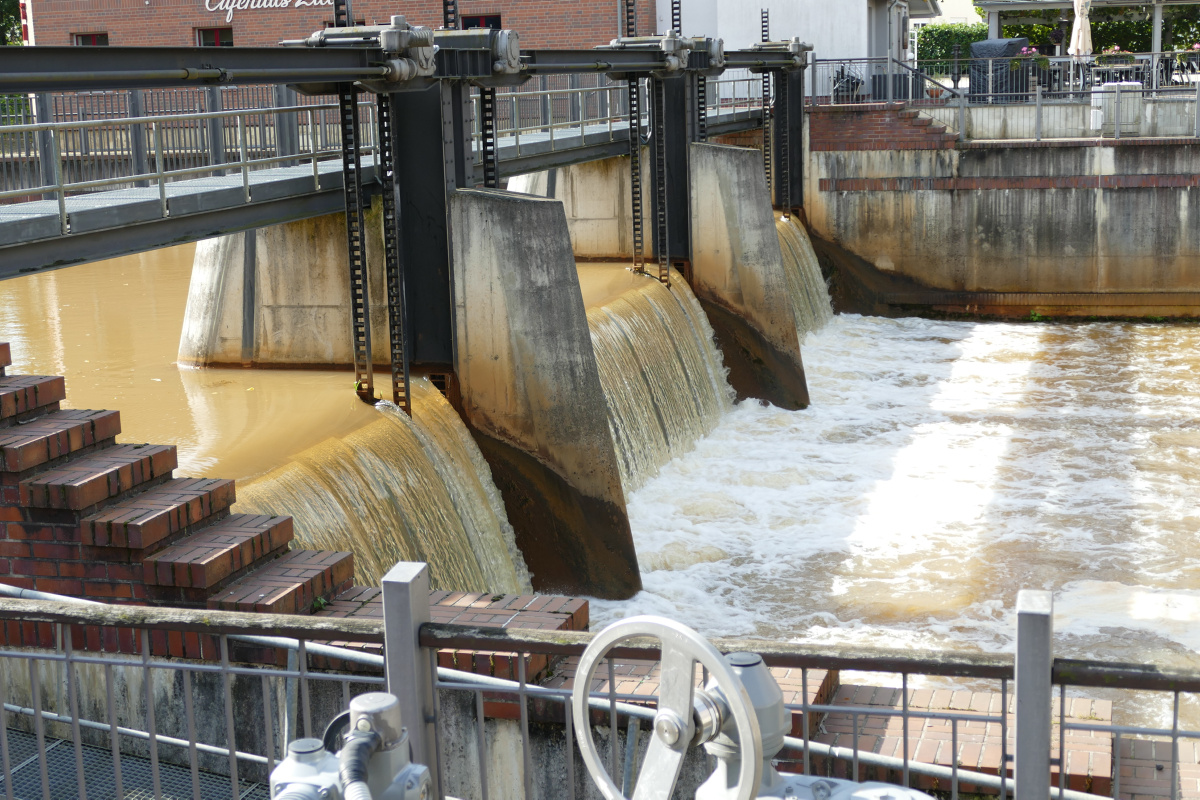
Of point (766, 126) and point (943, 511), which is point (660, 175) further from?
point (766, 126)

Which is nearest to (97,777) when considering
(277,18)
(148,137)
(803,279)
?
(148,137)

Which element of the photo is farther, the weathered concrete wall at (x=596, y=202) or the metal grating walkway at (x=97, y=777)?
the weathered concrete wall at (x=596, y=202)

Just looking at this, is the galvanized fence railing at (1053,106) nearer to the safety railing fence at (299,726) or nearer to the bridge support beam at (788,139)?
the bridge support beam at (788,139)

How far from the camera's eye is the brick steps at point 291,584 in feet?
21.1

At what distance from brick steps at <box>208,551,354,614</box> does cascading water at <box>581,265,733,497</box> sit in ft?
21.9

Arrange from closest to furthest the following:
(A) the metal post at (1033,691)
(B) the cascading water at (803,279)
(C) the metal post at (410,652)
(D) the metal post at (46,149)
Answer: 1. (A) the metal post at (1033,691)
2. (C) the metal post at (410,652)
3. (D) the metal post at (46,149)
4. (B) the cascading water at (803,279)

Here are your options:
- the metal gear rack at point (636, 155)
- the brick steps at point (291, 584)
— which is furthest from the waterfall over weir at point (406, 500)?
the metal gear rack at point (636, 155)

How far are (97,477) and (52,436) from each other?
343 millimetres

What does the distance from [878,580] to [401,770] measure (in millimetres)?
9312

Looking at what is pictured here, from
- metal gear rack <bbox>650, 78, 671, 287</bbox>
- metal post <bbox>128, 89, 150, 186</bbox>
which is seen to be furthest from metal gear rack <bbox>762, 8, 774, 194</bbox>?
metal post <bbox>128, 89, 150, 186</bbox>

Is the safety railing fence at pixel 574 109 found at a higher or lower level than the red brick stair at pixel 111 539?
higher

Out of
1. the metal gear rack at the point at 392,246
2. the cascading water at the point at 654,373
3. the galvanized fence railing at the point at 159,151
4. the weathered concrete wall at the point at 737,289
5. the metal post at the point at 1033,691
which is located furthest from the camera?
the weathered concrete wall at the point at 737,289

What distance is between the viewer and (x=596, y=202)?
63.1 ft

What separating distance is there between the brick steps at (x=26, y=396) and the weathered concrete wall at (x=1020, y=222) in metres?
19.9
